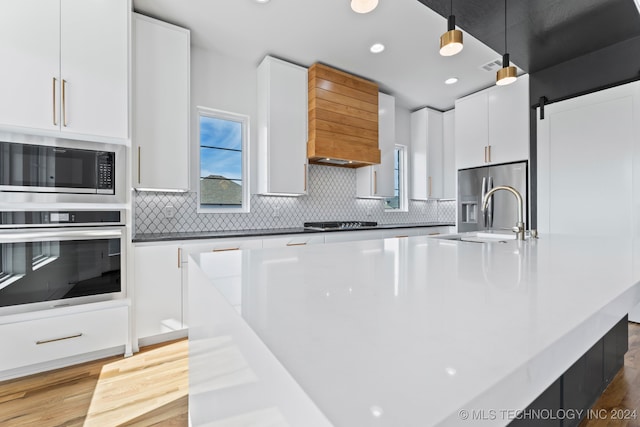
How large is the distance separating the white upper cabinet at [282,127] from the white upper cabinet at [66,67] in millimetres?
1264

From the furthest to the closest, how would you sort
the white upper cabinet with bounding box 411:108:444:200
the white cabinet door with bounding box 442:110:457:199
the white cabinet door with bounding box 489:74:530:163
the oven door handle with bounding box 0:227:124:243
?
the white cabinet door with bounding box 442:110:457:199
the white upper cabinet with bounding box 411:108:444:200
the white cabinet door with bounding box 489:74:530:163
the oven door handle with bounding box 0:227:124:243

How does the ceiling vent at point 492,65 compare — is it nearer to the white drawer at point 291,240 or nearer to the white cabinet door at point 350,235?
the white cabinet door at point 350,235

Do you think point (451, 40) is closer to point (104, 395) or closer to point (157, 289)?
point (157, 289)

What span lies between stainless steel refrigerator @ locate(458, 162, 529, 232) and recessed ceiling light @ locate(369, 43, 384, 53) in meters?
2.02

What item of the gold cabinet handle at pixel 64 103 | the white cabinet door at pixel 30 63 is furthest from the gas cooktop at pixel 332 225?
the white cabinet door at pixel 30 63

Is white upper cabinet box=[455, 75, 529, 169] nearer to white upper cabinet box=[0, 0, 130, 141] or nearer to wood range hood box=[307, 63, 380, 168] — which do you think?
wood range hood box=[307, 63, 380, 168]

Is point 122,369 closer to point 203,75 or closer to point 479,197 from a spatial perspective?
point 203,75

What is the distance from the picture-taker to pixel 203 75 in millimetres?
2934

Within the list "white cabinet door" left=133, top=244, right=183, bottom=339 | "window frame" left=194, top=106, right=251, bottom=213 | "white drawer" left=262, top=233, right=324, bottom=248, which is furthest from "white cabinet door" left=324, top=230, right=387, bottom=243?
"white cabinet door" left=133, top=244, right=183, bottom=339

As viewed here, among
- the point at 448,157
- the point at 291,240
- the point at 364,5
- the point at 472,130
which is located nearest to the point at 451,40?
the point at 364,5

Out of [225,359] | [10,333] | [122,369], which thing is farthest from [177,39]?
[225,359]

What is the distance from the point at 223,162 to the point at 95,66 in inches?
51.9

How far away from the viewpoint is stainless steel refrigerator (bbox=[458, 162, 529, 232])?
3359 mm

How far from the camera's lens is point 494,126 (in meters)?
3.62
